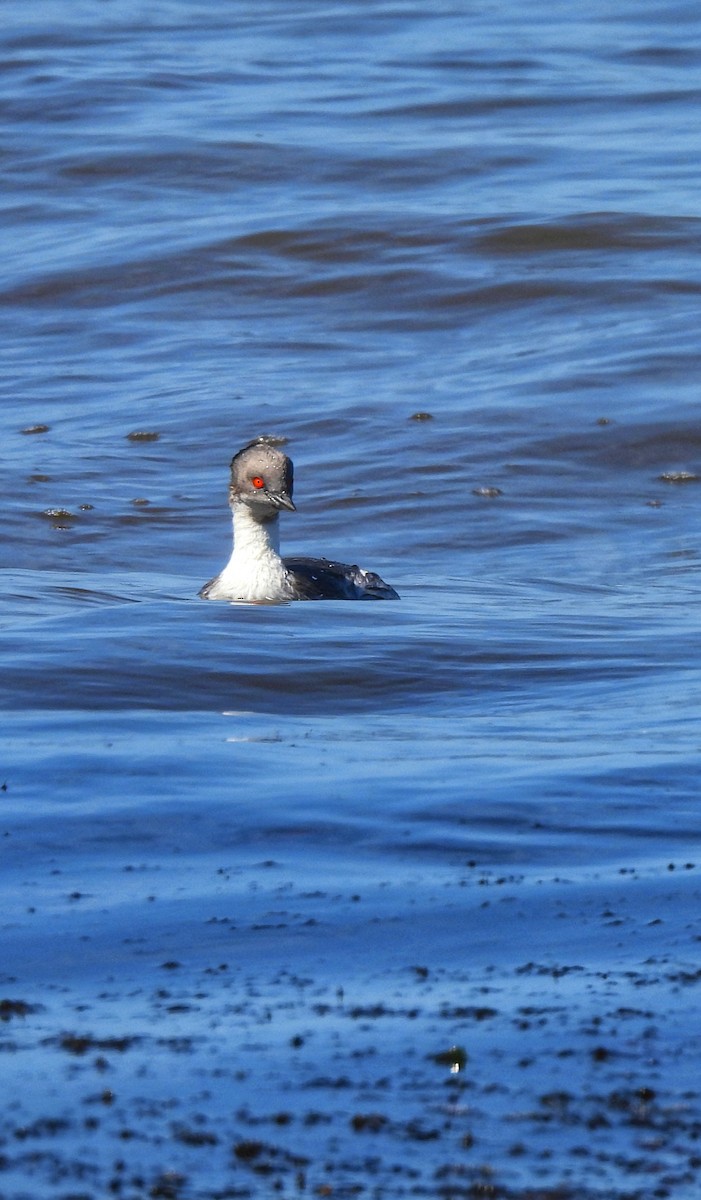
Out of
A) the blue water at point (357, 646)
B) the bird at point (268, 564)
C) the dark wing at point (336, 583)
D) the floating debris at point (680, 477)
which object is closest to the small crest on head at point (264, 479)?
the bird at point (268, 564)

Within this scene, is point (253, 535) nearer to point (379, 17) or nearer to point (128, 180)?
point (128, 180)

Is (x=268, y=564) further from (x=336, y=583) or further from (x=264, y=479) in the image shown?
(x=264, y=479)

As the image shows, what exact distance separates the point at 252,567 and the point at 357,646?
2.42m

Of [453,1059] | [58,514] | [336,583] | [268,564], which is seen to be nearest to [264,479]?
[268,564]

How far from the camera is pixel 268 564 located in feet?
36.8

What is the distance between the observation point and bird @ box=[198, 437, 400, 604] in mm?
11086

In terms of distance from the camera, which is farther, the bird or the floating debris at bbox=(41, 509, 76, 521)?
the floating debris at bbox=(41, 509, 76, 521)

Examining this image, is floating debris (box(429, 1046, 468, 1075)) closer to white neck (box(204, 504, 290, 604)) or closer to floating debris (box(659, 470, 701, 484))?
white neck (box(204, 504, 290, 604))

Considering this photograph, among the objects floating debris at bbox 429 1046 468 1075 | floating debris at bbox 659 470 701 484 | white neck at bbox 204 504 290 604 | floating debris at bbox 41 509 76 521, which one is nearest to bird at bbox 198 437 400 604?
white neck at bbox 204 504 290 604

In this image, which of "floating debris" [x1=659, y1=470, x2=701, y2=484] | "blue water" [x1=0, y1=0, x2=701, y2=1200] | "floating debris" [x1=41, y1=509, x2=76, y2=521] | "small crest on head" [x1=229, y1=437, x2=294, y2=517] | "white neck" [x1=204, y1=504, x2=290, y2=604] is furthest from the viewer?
"floating debris" [x1=659, y1=470, x2=701, y2=484]

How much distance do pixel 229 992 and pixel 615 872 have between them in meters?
1.31

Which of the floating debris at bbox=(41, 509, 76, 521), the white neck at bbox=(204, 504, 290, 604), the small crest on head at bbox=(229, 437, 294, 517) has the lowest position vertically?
the floating debris at bbox=(41, 509, 76, 521)

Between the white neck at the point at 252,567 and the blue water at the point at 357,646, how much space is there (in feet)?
0.99

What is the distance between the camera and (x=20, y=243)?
22.2 meters
